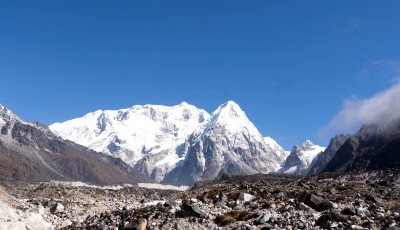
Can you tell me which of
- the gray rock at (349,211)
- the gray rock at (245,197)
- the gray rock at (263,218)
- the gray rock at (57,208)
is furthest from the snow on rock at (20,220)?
the gray rock at (349,211)

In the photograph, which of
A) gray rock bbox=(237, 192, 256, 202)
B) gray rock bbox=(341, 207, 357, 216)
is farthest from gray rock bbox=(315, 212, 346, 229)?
gray rock bbox=(237, 192, 256, 202)

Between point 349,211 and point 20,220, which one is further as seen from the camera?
point 20,220

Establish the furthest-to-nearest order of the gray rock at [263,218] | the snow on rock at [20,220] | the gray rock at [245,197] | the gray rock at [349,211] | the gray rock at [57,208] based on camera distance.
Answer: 1. the gray rock at [57,208]
2. the gray rock at [245,197]
3. the snow on rock at [20,220]
4. the gray rock at [349,211]
5. the gray rock at [263,218]

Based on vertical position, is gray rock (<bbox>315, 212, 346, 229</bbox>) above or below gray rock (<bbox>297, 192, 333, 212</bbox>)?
below

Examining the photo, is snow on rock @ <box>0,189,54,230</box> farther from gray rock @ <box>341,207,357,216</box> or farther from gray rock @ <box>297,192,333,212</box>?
gray rock @ <box>341,207,357,216</box>

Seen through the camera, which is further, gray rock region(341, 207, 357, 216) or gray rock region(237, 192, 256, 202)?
gray rock region(237, 192, 256, 202)

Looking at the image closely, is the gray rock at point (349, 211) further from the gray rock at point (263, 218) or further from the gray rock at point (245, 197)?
the gray rock at point (245, 197)

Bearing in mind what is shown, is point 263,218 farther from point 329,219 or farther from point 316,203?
point 316,203

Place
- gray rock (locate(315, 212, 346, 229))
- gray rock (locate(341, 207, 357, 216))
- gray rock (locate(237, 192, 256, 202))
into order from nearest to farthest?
1. gray rock (locate(315, 212, 346, 229))
2. gray rock (locate(341, 207, 357, 216))
3. gray rock (locate(237, 192, 256, 202))

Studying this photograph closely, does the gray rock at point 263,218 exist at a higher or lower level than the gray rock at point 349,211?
lower

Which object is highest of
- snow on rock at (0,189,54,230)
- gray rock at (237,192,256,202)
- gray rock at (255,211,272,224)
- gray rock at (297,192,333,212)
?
gray rock at (237,192,256,202)

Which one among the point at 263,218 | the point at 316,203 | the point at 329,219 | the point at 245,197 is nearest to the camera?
the point at 329,219

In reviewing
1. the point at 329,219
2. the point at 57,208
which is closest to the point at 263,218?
the point at 329,219

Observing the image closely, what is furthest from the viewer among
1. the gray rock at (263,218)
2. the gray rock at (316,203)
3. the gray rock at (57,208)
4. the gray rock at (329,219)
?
the gray rock at (57,208)
